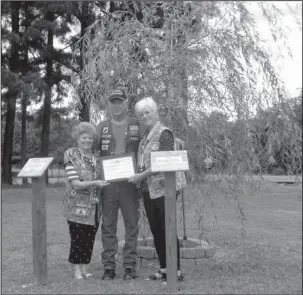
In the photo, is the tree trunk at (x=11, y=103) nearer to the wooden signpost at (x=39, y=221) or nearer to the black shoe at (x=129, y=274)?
the wooden signpost at (x=39, y=221)

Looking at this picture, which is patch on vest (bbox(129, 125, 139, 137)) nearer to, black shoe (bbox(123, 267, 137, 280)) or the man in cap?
the man in cap

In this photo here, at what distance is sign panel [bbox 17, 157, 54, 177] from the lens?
404cm

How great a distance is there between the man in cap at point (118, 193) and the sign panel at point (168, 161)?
0.47 m

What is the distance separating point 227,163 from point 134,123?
3.63ft

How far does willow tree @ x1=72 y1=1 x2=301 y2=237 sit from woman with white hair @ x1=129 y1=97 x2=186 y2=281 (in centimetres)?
62

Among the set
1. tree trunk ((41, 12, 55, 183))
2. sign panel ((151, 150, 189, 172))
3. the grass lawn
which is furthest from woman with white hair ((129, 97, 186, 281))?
tree trunk ((41, 12, 55, 183))

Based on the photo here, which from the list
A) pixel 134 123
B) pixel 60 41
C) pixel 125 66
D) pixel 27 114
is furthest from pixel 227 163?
pixel 27 114

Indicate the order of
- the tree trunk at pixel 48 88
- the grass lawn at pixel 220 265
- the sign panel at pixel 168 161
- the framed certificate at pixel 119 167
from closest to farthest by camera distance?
the grass lawn at pixel 220 265 → the sign panel at pixel 168 161 → the framed certificate at pixel 119 167 → the tree trunk at pixel 48 88

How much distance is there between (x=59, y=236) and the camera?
6930 mm

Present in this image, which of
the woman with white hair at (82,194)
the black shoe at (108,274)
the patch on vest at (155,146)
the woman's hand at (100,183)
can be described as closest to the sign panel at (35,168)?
the woman with white hair at (82,194)

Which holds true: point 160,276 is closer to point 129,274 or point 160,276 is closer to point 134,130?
point 129,274

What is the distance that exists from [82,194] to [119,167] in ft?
1.59

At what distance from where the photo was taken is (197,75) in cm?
467

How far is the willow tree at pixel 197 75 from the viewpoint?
4.52 metres
